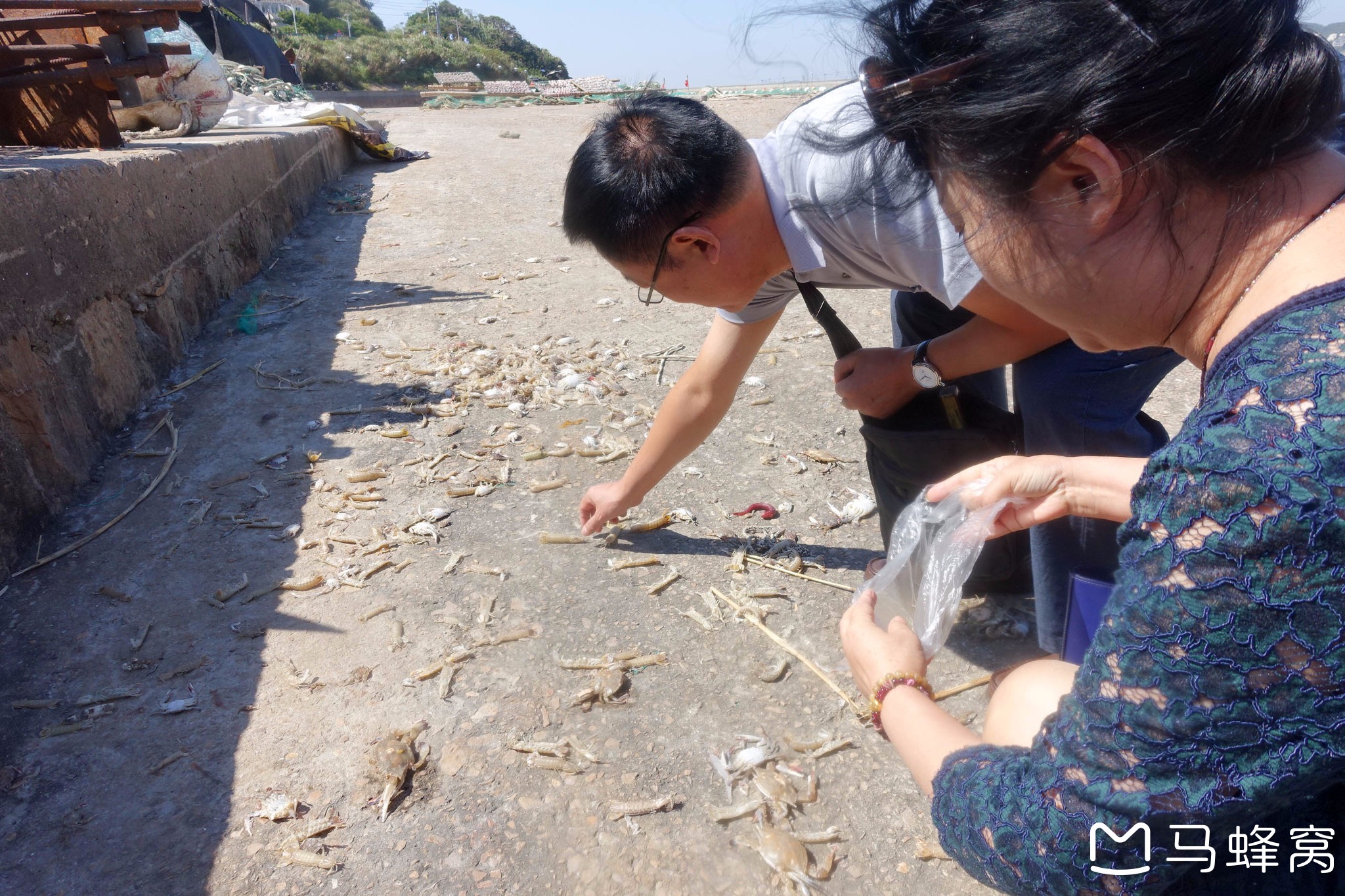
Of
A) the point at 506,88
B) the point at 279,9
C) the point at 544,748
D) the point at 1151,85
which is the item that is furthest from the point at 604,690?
the point at 279,9

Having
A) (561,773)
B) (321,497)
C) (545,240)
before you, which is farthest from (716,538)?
(545,240)

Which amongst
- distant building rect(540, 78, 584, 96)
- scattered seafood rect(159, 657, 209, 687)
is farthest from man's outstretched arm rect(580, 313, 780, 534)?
distant building rect(540, 78, 584, 96)

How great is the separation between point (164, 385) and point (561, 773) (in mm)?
3177

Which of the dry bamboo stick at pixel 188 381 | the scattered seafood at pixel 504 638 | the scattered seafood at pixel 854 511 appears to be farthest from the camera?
the dry bamboo stick at pixel 188 381

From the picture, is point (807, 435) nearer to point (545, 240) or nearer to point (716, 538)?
point (716, 538)

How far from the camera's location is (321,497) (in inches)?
129

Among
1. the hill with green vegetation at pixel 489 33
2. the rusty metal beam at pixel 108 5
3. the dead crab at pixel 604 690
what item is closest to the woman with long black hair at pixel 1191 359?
the dead crab at pixel 604 690

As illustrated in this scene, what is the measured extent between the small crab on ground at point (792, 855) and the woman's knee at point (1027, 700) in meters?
0.43

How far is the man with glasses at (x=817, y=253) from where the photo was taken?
2.07 metres

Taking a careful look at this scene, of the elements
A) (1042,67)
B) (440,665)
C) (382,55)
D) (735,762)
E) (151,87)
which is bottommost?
(735,762)

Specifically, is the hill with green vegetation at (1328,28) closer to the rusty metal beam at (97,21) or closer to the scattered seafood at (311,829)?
the scattered seafood at (311,829)

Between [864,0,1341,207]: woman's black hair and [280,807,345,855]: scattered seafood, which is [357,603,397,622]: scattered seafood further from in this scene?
[864,0,1341,207]: woman's black hair

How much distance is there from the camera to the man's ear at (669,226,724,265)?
83.7 inches

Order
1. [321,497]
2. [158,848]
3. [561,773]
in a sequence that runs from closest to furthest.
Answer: [158,848] < [561,773] < [321,497]
